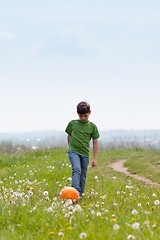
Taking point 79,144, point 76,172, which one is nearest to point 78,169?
point 76,172

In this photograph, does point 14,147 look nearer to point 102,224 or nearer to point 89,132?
point 89,132

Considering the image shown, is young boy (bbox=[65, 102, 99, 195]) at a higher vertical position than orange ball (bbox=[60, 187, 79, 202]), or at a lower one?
higher

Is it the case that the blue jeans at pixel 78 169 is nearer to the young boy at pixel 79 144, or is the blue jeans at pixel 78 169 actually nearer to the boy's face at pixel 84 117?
the young boy at pixel 79 144

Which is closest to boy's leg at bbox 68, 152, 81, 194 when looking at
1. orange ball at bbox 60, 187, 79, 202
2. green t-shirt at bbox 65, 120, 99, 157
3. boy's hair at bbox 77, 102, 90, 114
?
green t-shirt at bbox 65, 120, 99, 157

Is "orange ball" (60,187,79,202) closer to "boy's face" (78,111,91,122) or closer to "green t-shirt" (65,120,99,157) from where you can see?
"green t-shirt" (65,120,99,157)

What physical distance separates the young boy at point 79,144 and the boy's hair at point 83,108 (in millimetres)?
37

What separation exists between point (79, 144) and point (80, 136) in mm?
217

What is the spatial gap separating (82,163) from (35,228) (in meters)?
3.37

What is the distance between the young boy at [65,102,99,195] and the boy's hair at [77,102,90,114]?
4 centimetres

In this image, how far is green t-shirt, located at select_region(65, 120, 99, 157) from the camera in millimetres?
7500

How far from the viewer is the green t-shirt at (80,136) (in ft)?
24.6

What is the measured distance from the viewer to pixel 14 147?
3409cm

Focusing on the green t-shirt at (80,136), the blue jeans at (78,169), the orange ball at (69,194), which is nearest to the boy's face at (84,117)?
the green t-shirt at (80,136)

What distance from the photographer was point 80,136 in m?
7.52
